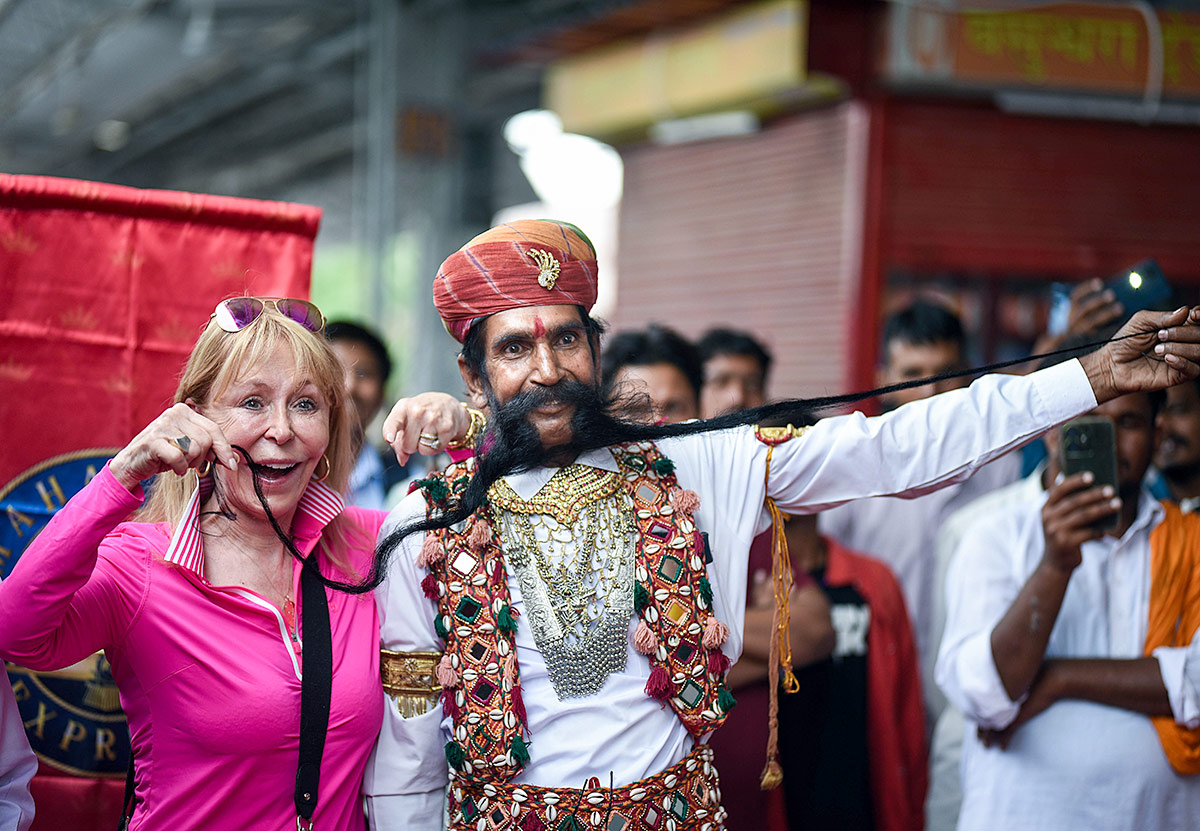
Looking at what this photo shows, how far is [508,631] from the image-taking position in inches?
85.7

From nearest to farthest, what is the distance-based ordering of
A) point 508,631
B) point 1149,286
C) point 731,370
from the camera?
point 508,631
point 1149,286
point 731,370

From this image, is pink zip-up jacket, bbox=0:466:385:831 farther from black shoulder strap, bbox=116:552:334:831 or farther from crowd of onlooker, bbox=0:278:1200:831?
crowd of onlooker, bbox=0:278:1200:831

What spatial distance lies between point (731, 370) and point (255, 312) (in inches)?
88.0

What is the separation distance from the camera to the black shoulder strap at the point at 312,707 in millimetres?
2072

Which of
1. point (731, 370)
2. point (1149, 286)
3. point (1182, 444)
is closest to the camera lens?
Answer: point (1149, 286)

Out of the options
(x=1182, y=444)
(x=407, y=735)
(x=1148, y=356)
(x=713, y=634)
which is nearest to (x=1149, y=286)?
(x=1148, y=356)

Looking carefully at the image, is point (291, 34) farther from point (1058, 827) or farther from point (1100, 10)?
point (1058, 827)

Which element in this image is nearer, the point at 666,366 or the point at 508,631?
the point at 508,631

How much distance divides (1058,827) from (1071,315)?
1.32 m

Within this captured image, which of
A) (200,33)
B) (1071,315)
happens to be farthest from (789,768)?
(200,33)

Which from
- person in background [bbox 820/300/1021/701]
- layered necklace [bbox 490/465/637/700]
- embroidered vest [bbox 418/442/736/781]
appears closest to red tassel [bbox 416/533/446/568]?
embroidered vest [bbox 418/442/736/781]

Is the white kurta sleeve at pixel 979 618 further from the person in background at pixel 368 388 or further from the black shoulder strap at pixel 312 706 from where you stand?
the person in background at pixel 368 388

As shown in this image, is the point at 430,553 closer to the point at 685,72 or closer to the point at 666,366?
the point at 666,366

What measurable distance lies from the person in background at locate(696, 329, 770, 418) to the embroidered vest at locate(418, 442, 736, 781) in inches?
72.8
